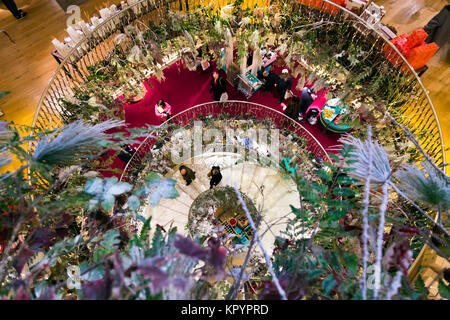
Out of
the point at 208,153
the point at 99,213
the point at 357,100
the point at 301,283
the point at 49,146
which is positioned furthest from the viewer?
the point at 208,153

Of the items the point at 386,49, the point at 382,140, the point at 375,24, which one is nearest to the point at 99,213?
the point at 382,140

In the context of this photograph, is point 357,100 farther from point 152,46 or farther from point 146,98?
point 146,98

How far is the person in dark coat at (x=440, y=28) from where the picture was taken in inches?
249

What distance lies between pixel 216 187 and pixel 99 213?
200 cm

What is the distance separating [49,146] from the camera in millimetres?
1959

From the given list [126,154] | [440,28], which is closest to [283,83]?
[126,154]

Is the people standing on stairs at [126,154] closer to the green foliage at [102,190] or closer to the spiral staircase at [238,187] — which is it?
the spiral staircase at [238,187]

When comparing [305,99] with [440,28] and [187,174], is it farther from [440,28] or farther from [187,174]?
[440,28]

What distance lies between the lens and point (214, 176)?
5.15 meters

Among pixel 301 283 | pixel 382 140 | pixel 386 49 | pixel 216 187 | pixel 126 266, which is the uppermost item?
pixel 126 266

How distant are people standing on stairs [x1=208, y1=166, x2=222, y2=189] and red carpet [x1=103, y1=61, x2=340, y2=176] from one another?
75.4 inches

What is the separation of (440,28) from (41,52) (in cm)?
961

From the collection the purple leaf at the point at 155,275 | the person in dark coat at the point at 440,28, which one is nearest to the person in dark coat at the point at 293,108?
the person in dark coat at the point at 440,28

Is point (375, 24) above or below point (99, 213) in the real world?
above
